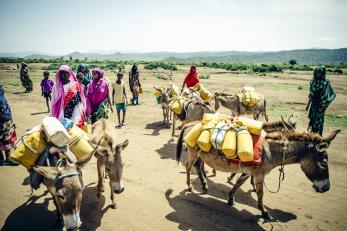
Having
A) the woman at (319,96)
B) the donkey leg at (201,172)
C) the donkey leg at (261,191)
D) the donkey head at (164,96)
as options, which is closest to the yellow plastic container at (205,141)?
the donkey leg at (261,191)

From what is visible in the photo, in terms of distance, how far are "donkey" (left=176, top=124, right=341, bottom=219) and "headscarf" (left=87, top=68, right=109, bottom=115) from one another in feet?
11.7

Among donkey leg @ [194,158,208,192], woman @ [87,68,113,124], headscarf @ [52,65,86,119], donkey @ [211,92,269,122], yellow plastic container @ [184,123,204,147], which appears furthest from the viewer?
donkey @ [211,92,269,122]

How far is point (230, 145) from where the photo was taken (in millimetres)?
4562

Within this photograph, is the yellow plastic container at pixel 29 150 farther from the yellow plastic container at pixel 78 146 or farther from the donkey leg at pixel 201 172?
the donkey leg at pixel 201 172

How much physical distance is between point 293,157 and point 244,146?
118cm

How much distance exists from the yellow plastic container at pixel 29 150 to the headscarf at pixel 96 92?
2489 mm

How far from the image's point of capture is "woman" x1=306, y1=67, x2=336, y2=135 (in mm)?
8023

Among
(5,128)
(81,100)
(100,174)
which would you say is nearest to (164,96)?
(81,100)

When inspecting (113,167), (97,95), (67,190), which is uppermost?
(97,95)

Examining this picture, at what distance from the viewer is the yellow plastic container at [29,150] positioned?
13.7ft

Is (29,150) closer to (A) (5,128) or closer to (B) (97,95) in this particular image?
(B) (97,95)

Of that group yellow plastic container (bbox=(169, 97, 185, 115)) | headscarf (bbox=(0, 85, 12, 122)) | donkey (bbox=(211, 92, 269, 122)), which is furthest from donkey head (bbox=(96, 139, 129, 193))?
donkey (bbox=(211, 92, 269, 122))

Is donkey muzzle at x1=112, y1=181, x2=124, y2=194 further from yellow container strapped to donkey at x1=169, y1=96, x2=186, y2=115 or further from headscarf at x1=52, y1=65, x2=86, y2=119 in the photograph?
yellow container strapped to donkey at x1=169, y1=96, x2=186, y2=115

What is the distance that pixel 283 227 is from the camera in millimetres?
4734
